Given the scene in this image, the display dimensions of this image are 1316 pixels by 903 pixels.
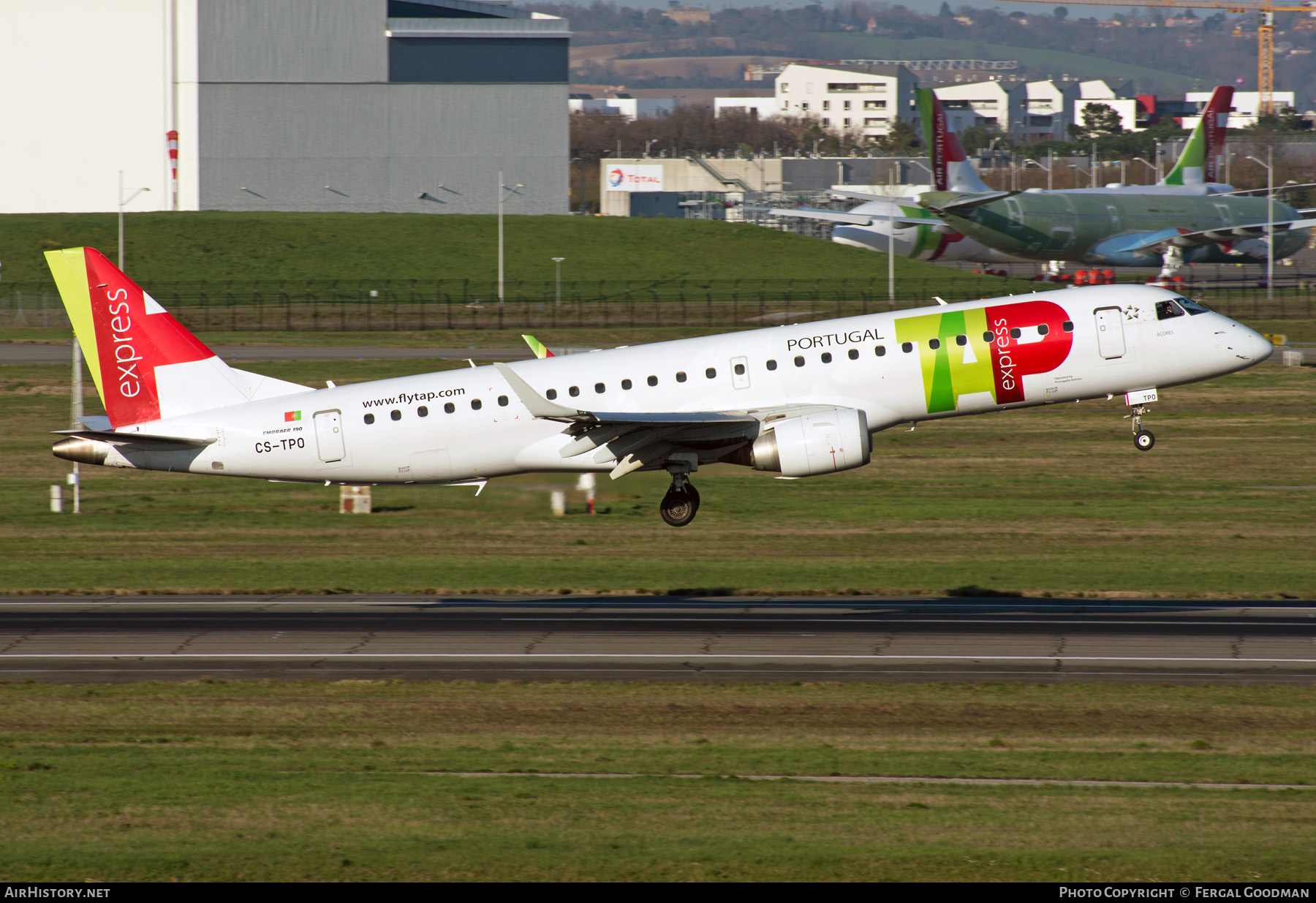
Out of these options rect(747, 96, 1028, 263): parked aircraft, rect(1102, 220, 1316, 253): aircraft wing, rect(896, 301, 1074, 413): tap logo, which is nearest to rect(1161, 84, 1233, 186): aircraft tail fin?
rect(1102, 220, 1316, 253): aircraft wing

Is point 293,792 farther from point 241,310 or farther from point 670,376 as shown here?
point 241,310

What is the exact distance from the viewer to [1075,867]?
22.5 m

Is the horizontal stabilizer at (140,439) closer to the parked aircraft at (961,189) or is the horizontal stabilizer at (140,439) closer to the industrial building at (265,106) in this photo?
the parked aircraft at (961,189)

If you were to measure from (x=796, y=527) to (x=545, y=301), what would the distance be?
7556 cm

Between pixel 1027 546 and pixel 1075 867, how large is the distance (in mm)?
31914

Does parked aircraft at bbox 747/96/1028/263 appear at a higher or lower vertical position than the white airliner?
higher

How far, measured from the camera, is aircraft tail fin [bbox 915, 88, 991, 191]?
12912 centimetres

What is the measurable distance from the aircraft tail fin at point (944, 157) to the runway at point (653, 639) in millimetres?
90017

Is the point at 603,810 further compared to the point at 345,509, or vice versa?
the point at 345,509

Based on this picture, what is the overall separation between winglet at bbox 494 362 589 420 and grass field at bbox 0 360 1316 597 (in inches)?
204

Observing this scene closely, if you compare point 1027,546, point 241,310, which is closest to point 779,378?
point 1027,546

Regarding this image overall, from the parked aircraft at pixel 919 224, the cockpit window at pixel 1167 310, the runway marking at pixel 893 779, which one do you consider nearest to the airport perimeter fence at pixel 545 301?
the parked aircraft at pixel 919 224

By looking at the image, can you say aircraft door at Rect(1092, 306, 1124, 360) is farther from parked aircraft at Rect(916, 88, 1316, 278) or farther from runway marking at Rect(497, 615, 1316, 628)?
parked aircraft at Rect(916, 88, 1316, 278)

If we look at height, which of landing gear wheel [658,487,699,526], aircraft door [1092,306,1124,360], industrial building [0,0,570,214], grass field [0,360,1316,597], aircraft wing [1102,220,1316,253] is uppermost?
industrial building [0,0,570,214]
